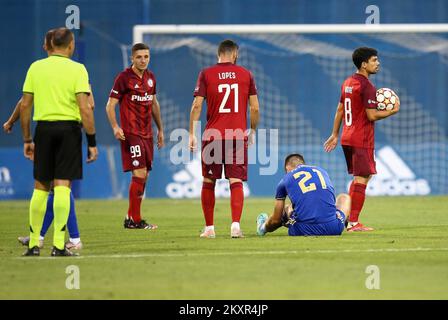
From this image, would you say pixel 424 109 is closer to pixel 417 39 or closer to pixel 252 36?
pixel 417 39

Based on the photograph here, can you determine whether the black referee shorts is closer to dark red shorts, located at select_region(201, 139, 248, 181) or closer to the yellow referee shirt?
the yellow referee shirt

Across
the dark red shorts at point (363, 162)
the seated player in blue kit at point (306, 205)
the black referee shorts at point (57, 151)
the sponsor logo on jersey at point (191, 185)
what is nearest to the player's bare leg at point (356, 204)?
the dark red shorts at point (363, 162)

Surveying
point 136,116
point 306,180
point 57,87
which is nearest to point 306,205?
point 306,180

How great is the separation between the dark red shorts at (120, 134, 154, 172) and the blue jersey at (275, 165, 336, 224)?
306 cm

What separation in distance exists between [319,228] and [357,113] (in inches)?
75.3

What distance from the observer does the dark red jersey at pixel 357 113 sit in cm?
1335

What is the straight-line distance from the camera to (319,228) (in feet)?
39.8

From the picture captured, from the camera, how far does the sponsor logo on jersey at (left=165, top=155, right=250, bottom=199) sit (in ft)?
73.9

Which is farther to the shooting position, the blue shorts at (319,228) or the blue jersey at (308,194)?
the blue shorts at (319,228)

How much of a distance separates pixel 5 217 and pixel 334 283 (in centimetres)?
926

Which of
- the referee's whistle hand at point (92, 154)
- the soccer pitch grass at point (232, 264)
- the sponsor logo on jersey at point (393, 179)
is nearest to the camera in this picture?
the soccer pitch grass at point (232, 264)

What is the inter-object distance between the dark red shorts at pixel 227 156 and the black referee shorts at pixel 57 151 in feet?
7.42

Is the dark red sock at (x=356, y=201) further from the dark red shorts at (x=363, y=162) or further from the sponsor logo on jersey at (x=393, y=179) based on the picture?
the sponsor logo on jersey at (x=393, y=179)

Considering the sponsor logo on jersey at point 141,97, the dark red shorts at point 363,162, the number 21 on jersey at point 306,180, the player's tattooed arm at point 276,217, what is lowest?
the player's tattooed arm at point 276,217
